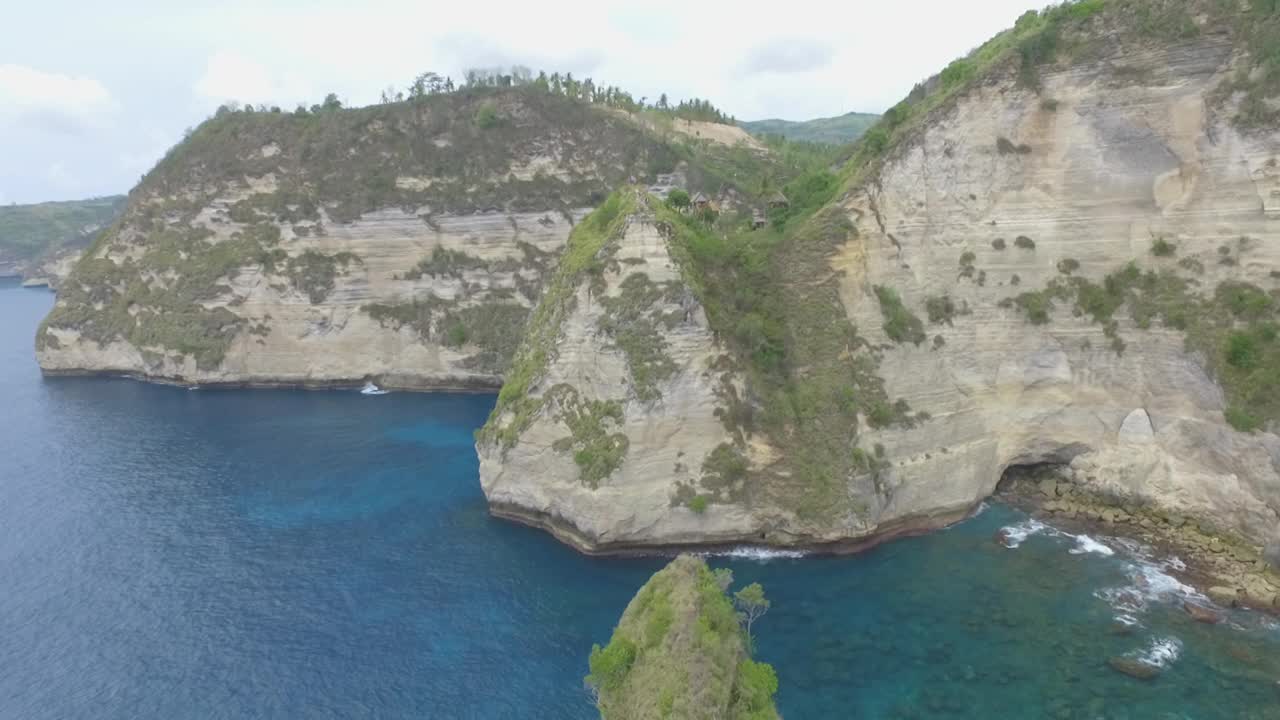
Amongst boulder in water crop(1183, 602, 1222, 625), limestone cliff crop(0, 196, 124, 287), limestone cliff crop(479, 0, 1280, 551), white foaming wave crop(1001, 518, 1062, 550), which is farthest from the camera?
limestone cliff crop(0, 196, 124, 287)

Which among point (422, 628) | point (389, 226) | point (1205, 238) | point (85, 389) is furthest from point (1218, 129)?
point (85, 389)

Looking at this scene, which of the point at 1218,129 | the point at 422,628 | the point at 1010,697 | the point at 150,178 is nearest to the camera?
the point at 1010,697

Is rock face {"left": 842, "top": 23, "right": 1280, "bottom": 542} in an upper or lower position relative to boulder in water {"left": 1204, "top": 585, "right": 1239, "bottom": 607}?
upper

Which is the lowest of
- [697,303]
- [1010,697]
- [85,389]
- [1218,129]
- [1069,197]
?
[1010,697]

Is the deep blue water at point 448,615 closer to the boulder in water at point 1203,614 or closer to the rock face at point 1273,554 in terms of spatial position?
the boulder in water at point 1203,614

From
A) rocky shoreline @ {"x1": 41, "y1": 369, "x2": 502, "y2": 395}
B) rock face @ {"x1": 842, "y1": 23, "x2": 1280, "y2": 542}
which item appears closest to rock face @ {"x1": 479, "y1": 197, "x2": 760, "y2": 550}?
rock face @ {"x1": 842, "y1": 23, "x2": 1280, "y2": 542}

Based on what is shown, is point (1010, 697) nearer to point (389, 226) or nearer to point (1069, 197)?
point (1069, 197)

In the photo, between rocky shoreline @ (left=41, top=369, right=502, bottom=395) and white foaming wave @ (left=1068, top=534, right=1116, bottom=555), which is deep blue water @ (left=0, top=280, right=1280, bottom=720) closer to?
white foaming wave @ (left=1068, top=534, right=1116, bottom=555)
